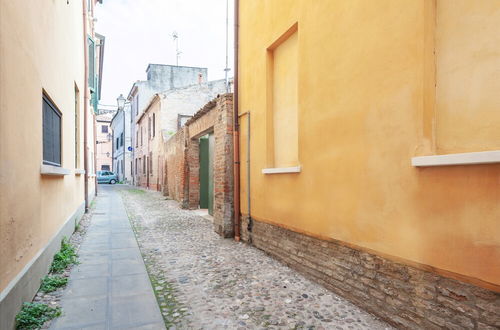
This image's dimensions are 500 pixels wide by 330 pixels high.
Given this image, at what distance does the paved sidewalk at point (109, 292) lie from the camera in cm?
296

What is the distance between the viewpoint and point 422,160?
2.48 metres

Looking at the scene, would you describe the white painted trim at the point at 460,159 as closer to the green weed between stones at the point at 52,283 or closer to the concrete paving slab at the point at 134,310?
the concrete paving slab at the point at 134,310

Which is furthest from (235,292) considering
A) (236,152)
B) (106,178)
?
(106,178)

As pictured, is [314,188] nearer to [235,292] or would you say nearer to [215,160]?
[235,292]

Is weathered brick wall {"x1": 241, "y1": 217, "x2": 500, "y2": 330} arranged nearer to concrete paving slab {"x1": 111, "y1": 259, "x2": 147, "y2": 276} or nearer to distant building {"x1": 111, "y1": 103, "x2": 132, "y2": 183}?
concrete paving slab {"x1": 111, "y1": 259, "x2": 147, "y2": 276}

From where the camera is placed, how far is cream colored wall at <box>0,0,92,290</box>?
2514mm

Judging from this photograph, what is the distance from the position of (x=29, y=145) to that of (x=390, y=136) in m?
3.55

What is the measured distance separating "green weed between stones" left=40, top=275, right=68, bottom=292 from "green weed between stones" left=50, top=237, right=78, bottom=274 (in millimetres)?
446

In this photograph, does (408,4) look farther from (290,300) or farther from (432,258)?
(290,300)

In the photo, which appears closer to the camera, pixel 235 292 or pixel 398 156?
pixel 398 156

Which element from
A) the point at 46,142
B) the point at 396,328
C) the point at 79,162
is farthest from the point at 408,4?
the point at 79,162

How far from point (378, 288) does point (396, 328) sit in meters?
0.35

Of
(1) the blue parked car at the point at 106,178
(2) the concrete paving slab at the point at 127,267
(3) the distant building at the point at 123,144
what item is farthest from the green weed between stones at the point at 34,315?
(1) the blue parked car at the point at 106,178

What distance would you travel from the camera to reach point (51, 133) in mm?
4746
